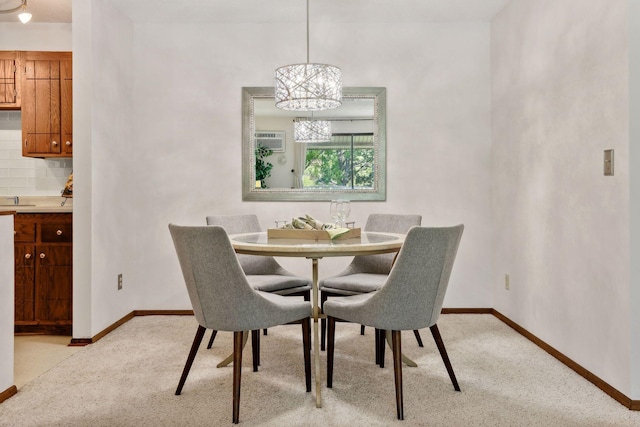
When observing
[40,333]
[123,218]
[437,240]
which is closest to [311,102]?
[437,240]

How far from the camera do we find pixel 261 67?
4.03 m

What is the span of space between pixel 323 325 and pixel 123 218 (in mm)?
1912

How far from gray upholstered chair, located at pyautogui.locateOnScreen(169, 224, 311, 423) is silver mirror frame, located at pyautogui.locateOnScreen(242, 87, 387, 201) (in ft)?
6.41

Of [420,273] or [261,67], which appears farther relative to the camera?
[261,67]

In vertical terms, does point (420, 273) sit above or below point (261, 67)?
below

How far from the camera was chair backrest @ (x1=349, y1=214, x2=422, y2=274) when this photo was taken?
3072 millimetres

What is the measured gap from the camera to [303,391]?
2.35 m

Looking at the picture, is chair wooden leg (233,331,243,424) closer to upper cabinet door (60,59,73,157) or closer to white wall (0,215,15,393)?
white wall (0,215,15,393)

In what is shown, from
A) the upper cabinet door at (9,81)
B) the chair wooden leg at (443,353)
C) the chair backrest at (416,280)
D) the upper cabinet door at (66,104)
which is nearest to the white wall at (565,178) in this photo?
the chair wooden leg at (443,353)

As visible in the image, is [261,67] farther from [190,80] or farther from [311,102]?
[311,102]

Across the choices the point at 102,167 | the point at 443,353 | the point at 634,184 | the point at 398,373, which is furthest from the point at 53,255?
the point at 634,184

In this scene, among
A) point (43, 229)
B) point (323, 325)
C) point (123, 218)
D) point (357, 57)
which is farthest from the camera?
point (357, 57)

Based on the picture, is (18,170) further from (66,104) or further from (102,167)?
(102,167)

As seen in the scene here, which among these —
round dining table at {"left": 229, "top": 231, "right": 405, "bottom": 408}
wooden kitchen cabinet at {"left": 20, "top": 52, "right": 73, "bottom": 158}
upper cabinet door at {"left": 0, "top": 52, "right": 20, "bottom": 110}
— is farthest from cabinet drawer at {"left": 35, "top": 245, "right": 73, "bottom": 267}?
round dining table at {"left": 229, "top": 231, "right": 405, "bottom": 408}
